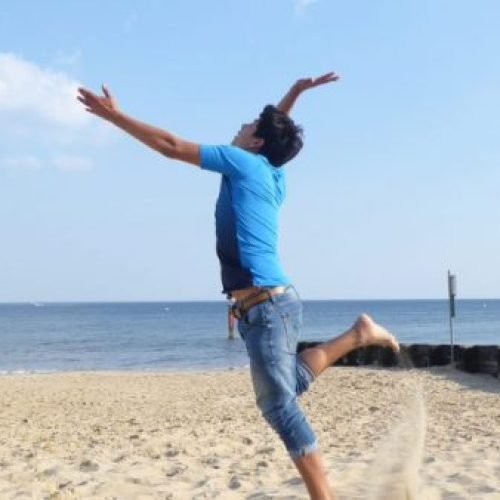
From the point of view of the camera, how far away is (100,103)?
3.66 m

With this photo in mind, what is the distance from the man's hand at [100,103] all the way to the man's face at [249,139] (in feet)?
2.66

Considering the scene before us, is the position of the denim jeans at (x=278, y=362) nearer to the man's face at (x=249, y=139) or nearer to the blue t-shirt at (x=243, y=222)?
the blue t-shirt at (x=243, y=222)

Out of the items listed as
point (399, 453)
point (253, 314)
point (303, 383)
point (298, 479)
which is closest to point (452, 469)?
point (399, 453)

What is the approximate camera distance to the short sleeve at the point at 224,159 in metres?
3.85

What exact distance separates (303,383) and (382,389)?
32.3 feet

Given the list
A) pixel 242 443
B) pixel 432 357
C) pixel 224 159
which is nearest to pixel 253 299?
pixel 224 159

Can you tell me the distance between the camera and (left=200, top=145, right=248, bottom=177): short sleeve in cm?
385

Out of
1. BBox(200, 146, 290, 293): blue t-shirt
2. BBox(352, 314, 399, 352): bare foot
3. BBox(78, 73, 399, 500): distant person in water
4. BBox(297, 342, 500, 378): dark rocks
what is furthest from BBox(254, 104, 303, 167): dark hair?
BBox(297, 342, 500, 378): dark rocks

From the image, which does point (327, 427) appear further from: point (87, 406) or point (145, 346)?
point (145, 346)

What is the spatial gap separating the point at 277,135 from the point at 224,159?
0.41 meters

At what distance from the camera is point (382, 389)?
13688mm

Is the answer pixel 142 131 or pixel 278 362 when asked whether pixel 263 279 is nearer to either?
pixel 278 362

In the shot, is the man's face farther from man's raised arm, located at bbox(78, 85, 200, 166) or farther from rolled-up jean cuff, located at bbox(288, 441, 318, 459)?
rolled-up jean cuff, located at bbox(288, 441, 318, 459)

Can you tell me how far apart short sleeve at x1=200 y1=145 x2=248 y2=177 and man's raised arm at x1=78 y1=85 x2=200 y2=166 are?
5 centimetres
